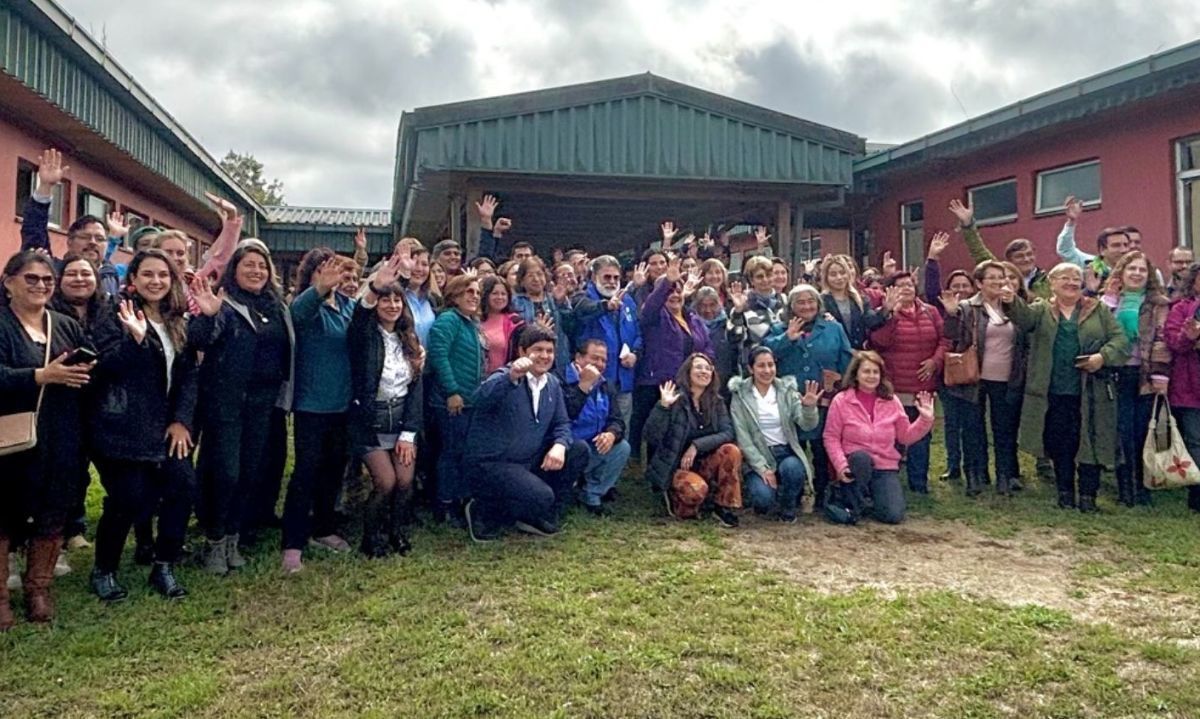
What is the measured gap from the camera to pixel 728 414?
5602mm

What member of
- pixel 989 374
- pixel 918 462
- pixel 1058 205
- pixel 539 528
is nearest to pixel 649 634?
pixel 539 528

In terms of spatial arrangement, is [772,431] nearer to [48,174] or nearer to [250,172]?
[48,174]

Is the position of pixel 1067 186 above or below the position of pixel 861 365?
above

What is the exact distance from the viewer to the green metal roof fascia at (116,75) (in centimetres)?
740

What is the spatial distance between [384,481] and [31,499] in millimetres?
1559

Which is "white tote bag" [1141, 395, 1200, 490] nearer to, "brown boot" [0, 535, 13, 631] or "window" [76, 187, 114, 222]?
"brown boot" [0, 535, 13, 631]

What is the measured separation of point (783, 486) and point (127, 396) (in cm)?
388

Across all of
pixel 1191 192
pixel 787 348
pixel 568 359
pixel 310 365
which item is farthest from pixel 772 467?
pixel 1191 192

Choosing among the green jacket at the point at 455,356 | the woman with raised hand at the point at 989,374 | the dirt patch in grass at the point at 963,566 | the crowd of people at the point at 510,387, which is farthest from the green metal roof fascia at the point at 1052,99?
the green jacket at the point at 455,356

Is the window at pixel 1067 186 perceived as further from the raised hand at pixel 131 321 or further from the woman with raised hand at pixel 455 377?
the raised hand at pixel 131 321

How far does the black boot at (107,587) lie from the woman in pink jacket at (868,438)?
13.6ft

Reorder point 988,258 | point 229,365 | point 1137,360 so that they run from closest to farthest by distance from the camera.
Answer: point 229,365 < point 1137,360 < point 988,258

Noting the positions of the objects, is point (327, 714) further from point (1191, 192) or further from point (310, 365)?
point (1191, 192)

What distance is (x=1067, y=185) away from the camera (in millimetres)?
10766
